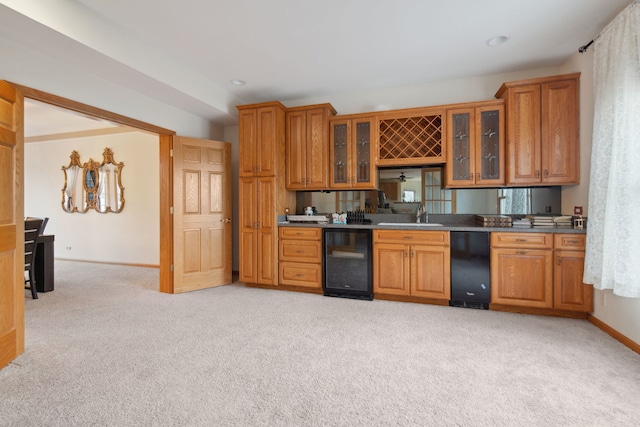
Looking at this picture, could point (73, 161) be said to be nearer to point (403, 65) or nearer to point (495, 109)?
point (403, 65)

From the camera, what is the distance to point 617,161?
7.36ft

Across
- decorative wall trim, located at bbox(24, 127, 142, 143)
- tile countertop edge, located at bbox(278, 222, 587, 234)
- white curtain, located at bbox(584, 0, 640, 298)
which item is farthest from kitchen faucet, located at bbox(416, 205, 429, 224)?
decorative wall trim, located at bbox(24, 127, 142, 143)

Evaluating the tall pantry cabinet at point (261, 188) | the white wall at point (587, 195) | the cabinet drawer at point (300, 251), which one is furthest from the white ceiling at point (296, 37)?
the cabinet drawer at point (300, 251)

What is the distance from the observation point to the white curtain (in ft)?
7.02

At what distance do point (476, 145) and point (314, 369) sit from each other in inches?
118

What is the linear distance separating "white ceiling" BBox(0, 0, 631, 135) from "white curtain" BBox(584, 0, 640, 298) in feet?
1.21

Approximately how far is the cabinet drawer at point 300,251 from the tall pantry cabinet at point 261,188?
103 millimetres

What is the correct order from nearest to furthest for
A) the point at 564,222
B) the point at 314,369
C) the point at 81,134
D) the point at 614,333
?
the point at 314,369 < the point at 614,333 < the point at 564,222 < the point at 81,134

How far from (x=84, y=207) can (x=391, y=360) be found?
22.4 feet

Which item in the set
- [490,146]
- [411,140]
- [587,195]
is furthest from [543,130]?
[411,140]

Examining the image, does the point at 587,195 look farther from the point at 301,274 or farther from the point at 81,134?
the point at 81,134

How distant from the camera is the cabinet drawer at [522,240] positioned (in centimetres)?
296

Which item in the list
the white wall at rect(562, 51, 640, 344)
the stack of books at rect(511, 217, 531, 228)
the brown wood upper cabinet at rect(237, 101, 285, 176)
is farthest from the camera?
the brown wood upper cabinet at rect(237, 101, 285, 176)

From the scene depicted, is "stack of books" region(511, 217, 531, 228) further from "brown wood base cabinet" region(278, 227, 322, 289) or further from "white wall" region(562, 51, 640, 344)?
"brown wood base cabinet" region(278, 227, 322, 289)
